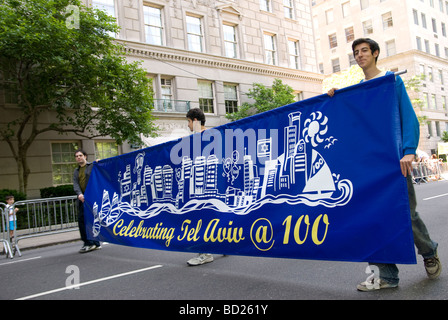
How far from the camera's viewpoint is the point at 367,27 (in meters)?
46.9

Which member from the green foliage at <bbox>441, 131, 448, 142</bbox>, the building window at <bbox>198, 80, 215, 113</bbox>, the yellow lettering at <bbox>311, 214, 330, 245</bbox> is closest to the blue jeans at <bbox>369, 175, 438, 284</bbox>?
the yellow lettering at <bbox>311, 214, 330, 245</bbox>

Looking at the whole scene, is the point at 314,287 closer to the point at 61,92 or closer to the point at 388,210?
the point at 388,210

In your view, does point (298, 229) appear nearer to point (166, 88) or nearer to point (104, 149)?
point (104, 149)

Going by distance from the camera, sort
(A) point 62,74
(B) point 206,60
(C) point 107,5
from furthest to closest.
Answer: (B) point 206,60 → (C) point 107,5 → (A) point 62,74

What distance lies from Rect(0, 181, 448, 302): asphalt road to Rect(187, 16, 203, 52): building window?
18.2 m

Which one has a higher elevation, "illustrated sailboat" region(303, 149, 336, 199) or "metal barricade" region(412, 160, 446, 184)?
"illustrated sailboat" region(303, 149, 336, 199)

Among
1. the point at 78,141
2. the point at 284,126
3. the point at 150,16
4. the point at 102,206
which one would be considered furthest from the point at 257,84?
the point at 284,126

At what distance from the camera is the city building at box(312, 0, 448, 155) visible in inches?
1711

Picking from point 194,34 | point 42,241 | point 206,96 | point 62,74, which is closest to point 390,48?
point 194,34

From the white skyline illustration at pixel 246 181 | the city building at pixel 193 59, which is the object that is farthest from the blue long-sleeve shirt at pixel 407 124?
the city building at pixel 193 59

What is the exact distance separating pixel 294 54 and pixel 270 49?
8.85 ft

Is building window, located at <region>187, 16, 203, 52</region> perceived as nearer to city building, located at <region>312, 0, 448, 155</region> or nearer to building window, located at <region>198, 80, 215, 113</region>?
building window, located at <region>198, 80, 215, 113</region>

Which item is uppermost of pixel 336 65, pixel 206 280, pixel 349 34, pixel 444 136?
pixel 349 34

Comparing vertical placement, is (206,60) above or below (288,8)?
below
